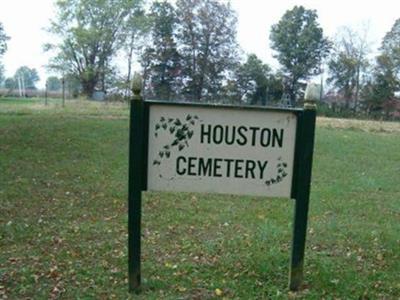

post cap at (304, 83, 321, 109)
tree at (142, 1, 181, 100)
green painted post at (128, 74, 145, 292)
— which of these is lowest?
green painted post at (128, 74, 145, 292)

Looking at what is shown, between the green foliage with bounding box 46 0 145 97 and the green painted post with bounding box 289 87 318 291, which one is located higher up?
the green foliage with bounding box 46 0 145 97

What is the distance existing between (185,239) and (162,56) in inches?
1699

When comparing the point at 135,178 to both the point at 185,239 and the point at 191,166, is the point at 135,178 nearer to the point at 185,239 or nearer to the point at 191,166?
the point at 191,166

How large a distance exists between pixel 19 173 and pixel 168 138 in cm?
602

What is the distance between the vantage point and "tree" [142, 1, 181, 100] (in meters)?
46.6

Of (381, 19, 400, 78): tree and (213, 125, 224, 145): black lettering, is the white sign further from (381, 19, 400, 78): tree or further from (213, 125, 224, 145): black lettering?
(381, 19, 400, 78): tree

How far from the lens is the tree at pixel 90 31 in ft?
164

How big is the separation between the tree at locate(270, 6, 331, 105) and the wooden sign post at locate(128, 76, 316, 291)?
45087 mm

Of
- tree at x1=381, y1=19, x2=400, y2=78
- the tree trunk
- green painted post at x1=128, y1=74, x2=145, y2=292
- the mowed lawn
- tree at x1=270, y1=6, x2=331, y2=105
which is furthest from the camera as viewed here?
the tree trunk

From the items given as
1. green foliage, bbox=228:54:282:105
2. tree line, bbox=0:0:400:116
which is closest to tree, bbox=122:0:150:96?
tree line, bbox=0:0:400:116

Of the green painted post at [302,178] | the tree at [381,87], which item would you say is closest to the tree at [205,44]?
the tree at [381,87]

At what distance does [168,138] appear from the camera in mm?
3943

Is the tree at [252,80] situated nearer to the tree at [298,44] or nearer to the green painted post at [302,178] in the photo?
the tree at [298,44]

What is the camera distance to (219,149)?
13.0 feet
